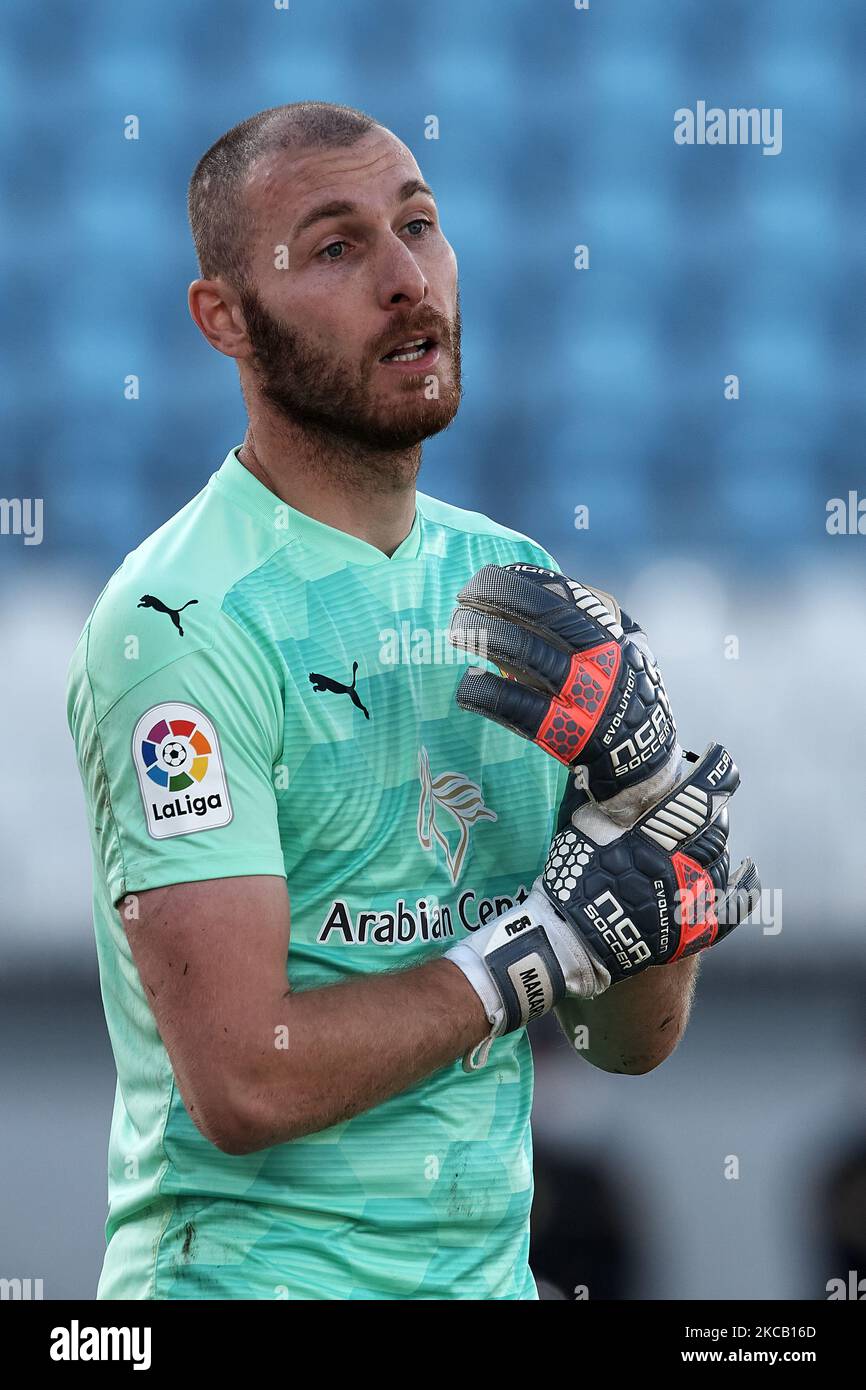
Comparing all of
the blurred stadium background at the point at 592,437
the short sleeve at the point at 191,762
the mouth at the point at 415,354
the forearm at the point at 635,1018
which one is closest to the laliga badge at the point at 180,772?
the short sleeve at the point at 191,762

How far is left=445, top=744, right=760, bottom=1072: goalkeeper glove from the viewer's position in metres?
1.47

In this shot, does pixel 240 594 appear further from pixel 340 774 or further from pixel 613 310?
pixel 613 310

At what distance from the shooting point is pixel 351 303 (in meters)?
1.59

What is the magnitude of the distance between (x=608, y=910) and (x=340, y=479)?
50 cm

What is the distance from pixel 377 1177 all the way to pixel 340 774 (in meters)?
0.37

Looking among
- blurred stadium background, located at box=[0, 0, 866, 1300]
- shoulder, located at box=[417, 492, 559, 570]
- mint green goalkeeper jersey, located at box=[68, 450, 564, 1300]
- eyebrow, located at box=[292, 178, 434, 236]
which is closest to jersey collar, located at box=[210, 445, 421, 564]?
mint green goalkeeper jersey, located at box=[68, 450, 564, 1300]

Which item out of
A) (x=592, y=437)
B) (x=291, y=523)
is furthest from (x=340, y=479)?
(x=592, y=437)

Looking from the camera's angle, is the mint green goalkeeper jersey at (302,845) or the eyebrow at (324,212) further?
the eyebrow at (324,212)

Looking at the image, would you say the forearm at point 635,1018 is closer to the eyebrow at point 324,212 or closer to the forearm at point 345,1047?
the forearm at point 345,1047

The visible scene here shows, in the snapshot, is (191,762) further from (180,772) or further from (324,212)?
(324,212)

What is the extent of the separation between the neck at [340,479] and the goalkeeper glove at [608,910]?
36cm

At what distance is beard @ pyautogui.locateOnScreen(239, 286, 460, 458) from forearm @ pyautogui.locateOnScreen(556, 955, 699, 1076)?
60 centimetres

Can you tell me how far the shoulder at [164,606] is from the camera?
144 cm

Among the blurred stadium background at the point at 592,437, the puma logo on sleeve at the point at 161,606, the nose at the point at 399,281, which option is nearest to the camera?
the puma logo on sleeve at the point at 161,606
